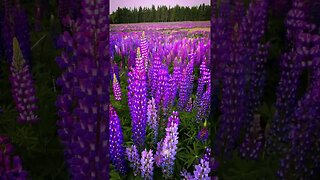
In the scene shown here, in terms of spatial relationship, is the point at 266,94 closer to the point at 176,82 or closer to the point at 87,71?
the point at 176,82

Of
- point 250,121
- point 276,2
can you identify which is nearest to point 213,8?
point 276,2

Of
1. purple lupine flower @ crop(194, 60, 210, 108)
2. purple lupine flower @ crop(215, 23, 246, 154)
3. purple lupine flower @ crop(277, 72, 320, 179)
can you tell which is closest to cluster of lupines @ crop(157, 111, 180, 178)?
purple lupine flower @ crop(194, 60, 210, 108)

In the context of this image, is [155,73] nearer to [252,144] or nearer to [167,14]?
[167,14]

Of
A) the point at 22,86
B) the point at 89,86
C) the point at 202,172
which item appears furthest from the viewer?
the point at 202,172

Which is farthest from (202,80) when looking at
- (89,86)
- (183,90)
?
(89,86)

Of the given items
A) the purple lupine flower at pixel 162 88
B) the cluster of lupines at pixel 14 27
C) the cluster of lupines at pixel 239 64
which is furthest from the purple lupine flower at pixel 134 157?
the cluster of lupines at pixel 14 27

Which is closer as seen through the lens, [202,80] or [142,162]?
[142,162]
